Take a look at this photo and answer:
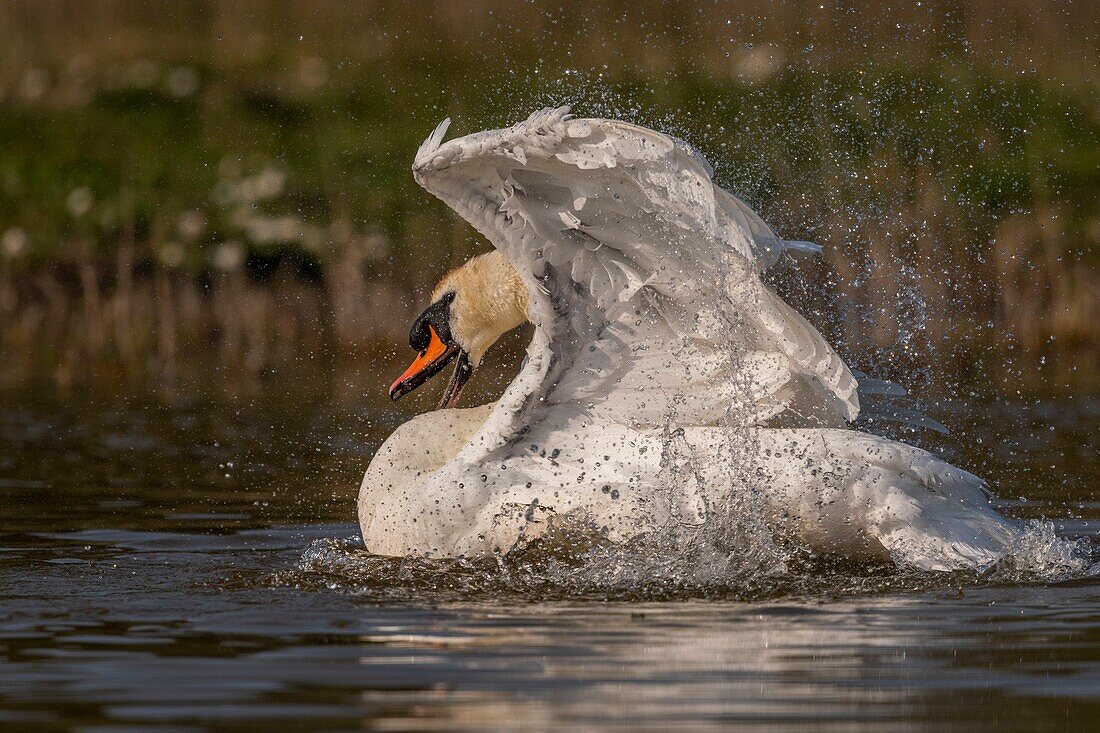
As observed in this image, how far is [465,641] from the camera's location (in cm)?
542

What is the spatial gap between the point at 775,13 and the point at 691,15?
1052mm

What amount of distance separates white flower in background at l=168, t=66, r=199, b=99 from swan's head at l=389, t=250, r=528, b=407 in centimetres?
1139

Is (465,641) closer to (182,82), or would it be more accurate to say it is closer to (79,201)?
(79,201)

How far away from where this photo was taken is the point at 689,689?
4.72 m

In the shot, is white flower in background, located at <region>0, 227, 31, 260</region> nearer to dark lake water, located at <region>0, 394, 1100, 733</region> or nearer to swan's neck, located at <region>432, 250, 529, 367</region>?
dark lake water, located at <region>0, 394, 1100, 733</region>

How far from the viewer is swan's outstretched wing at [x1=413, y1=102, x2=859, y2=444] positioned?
6.34m

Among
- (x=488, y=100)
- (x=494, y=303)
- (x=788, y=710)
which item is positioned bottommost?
(x=788, y=710)

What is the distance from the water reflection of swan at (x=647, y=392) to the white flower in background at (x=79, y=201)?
999 cm

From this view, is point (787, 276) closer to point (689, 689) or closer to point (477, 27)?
point (477, 27)

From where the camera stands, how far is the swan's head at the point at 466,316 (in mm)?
8180

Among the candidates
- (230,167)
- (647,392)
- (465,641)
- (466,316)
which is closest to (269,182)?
(230,167)

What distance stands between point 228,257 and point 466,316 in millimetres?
8057

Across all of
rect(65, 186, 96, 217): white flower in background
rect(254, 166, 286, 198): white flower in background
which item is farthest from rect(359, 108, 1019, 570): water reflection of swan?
rect(65, 186, 96, 217): white flower in background

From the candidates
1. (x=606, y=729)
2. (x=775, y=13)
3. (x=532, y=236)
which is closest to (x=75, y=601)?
(x=532, y=236)
